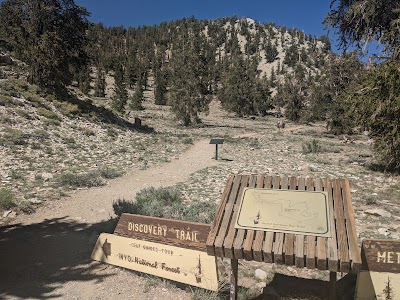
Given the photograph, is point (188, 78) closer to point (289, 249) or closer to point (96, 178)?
point (96, 178)

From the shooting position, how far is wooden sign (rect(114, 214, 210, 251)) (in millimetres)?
5301

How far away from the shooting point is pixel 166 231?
5.56 m

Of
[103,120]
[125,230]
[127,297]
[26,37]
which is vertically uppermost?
[26,37]

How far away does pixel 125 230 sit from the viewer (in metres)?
5.96

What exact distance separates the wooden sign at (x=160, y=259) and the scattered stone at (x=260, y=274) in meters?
1.23

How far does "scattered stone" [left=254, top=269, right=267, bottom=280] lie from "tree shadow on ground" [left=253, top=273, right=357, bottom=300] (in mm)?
617

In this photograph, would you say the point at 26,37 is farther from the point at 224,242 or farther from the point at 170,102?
the point at 224,242

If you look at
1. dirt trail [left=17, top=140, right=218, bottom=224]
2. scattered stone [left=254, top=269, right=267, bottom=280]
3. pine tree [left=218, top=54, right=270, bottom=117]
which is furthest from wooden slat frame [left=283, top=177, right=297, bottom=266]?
pine tree [left=218, top=54, right=270, bottom=117]

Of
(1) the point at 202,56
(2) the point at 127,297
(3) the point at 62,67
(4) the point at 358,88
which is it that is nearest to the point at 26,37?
(3) the point at 62,67

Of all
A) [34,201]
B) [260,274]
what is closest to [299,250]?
[260,274]

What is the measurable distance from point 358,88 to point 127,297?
11767 millimetres

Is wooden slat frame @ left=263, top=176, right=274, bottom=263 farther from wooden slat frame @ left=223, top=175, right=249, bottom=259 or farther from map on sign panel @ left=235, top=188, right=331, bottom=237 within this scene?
wooden slat frame @ left=223, top=175, right=249, bottom=259

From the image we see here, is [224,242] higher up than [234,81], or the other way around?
[234,81]

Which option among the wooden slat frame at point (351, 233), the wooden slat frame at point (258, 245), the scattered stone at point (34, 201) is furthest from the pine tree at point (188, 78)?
the wooden slat frame at point (258, 245)
